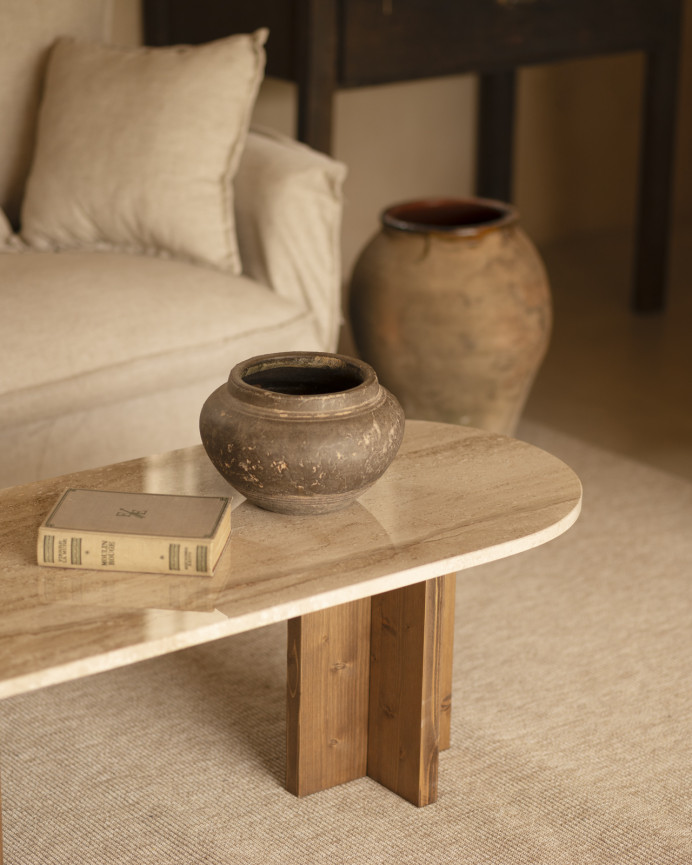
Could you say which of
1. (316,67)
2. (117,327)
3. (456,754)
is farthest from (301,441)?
(316,67)

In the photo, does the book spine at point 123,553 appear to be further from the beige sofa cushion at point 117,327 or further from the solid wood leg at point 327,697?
the beige sofa cushion at point 117,327

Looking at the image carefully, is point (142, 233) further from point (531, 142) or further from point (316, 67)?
point (531, 142)

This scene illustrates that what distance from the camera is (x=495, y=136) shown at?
3580 mm

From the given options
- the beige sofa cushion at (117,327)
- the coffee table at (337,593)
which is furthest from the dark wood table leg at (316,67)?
the coffee table at (337,593)

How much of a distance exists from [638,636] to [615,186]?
257cm

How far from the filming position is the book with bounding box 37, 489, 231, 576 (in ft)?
3.59

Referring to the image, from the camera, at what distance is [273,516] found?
1228mm

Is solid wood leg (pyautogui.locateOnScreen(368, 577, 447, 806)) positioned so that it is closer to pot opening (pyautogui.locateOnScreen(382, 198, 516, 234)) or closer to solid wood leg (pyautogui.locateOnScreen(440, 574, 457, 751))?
solid wood leg (pyautogui.locateOnScreen(440, 574, 457, 751))

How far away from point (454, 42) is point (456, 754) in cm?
175

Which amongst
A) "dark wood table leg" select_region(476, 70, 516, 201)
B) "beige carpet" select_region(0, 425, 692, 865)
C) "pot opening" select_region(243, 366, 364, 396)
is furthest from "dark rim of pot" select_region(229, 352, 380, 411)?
"dark wood table leg" select_region(476, 70, 516, 201)

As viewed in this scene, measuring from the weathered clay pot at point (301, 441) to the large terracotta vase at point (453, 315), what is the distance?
0.96 m

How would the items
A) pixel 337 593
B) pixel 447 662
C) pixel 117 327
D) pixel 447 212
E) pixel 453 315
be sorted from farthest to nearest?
pixel 447 212, pixel 453 315, pixel 117 327, pixel 447 662, pixel 337 593

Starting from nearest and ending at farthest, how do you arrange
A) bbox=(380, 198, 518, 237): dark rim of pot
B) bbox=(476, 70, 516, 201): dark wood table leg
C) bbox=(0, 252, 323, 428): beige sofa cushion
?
1. bbox=(0, 252, 323, 428): beige sofa cushion
2. bbox=(380, 198, 518, 237): dark rim of pot
3. bbox=(476, 70, 516, 201): dark wood table leg

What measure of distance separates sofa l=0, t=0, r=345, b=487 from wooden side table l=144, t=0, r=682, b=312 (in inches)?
15.0
